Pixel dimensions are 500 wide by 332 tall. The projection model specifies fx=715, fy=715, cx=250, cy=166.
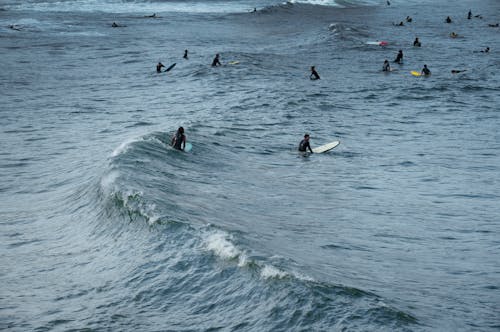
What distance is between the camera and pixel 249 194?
24.3m

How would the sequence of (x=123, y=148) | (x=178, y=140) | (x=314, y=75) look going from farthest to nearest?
(x=314, y=75) → (x=178, y=140) → (x=123, y=148)

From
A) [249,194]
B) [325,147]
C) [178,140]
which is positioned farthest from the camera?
[325,147]

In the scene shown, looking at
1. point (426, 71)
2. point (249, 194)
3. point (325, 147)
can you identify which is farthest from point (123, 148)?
point (426, 71)

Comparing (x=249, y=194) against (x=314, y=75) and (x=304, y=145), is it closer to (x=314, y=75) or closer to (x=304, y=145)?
(x=304, y=145)

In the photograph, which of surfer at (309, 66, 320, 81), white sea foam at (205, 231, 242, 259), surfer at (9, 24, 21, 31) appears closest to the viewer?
white sea foam at (205, 231, 242, 259)

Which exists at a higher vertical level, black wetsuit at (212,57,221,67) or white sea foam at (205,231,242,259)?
black wetsuit at (212,57,221,67)

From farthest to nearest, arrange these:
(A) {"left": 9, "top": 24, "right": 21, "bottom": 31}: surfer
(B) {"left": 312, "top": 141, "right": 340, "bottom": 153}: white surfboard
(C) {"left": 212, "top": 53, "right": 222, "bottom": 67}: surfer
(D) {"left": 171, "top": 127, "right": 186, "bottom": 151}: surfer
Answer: (A) {"left": 9, "top": 24, "right": 21, "bottom": 31}: surfer
(C) {"left": 212, "top": 53, "right": 222, "bottom": 67}: surfer
(B) {"left": 312, "top": 141, "right": 340, "bottom": 153}: white surfboard
(D) {"left": 171, "top": 127, "right": 186, "bottom": 151}: surfer

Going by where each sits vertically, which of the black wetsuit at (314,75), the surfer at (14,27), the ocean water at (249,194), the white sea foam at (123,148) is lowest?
the ocean water at (249,194)

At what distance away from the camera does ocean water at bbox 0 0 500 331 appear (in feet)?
50.3

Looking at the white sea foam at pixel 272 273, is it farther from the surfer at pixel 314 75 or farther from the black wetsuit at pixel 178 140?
the surfer at pixel 314 75

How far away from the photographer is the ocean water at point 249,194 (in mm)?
15320

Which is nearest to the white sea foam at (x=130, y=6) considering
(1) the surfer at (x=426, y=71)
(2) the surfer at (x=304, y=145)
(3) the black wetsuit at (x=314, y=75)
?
(3) the black wetsuit at (x=314, y=75)

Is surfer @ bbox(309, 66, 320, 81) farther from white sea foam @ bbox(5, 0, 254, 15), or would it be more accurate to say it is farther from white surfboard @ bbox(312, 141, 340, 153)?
white sea foam @ bbox(5, 0, 254, 15)

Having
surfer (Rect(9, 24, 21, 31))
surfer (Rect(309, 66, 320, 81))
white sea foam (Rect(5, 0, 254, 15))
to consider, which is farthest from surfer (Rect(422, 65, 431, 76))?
white sea foam (Rect(5, 0, 254, 15))
